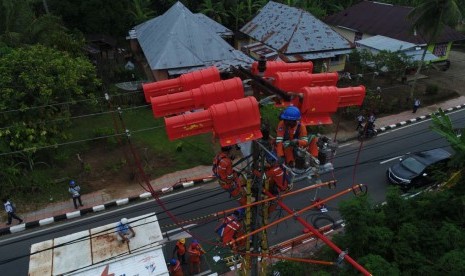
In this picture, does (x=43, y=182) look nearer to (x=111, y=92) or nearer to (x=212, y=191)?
(x=212, y=191)

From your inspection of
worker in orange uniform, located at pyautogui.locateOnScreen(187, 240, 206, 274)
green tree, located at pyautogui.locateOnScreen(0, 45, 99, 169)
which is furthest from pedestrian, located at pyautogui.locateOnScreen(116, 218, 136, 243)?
green tree, located at pyautogui.locateOnScreen(0, 45, 99, 169)

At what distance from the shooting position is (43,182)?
18984 millimetres

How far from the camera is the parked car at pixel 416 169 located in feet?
60.2

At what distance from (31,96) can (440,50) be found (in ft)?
117

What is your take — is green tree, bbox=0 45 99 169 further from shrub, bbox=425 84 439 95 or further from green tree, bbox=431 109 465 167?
shrub, bbox=425 84 439 95

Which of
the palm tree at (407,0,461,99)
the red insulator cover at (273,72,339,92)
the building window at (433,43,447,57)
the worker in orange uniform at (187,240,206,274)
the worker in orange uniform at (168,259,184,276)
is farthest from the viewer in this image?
the building window at (433,43,447,57)

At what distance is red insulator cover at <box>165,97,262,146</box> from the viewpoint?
6910mm

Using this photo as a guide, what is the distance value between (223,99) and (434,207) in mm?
9406

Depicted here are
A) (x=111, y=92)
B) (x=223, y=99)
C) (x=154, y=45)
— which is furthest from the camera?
(x=154, y=45)

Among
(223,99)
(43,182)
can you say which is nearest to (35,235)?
(43,182)

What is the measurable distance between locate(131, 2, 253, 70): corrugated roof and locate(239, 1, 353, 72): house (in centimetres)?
348

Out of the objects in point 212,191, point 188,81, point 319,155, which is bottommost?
point 212,191

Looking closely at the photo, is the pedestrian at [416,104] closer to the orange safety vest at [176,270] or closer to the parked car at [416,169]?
the parked car at [416,169]

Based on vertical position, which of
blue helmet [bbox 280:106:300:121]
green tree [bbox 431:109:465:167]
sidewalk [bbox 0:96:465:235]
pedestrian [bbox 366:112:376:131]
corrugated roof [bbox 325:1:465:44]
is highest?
A: blue helmet [bbox 280:106:300:121]
